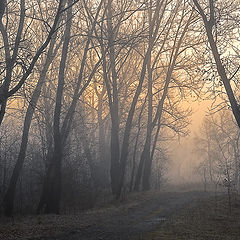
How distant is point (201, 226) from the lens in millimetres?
10898

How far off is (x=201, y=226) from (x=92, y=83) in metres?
19.6

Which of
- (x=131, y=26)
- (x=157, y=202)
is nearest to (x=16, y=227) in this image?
(x=157, y=202)

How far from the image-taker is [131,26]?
26703 millimetres

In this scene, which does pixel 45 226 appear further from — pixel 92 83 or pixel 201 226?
pixel 92 83

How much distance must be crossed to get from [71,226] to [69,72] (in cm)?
1909

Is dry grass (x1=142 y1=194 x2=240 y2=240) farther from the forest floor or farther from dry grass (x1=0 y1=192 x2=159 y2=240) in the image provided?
dry grass (x1=0 y1=192 x2=159 y2=240)

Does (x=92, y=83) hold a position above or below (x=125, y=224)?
above

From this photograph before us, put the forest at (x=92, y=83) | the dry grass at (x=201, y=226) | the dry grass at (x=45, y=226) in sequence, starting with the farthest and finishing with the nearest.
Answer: the forest at (x=92, y=83) < the dry grass at (x=45, y=226) < the dry grass at (x=201, y=226)

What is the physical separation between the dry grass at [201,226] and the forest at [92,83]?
0.52m

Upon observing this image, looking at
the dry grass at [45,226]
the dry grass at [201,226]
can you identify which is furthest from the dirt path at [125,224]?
the dry grass at [201,226]

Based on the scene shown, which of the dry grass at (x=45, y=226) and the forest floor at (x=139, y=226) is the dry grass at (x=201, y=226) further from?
the dry grass at (x=45, y=226)

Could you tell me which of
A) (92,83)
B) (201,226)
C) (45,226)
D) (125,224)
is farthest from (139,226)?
(92,83)

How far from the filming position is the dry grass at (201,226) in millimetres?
9344

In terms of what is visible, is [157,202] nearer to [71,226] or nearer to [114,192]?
[114,192]
